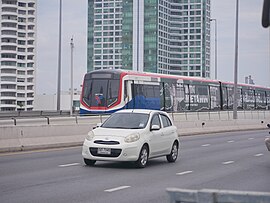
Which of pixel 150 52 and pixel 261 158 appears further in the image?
pixel 150 52

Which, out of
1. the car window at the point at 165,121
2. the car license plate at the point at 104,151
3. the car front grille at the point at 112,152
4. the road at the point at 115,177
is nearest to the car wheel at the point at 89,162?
the road at the point at 115,177

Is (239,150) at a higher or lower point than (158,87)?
lower

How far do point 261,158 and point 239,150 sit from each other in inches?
148

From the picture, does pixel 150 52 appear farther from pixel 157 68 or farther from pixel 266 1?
pixel 266 1

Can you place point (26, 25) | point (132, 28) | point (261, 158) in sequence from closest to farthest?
point (261, 158)
point (26, 25)
point (132, 28)

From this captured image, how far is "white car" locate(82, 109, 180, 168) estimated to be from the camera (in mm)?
16234

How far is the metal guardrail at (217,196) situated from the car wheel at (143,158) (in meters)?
12.6

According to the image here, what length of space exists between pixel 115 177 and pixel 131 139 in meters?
2.04

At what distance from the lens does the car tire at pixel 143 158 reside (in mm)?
16578

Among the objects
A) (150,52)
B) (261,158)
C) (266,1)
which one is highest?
(150,52)

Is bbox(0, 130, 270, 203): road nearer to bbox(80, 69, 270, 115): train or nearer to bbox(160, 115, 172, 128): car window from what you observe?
bbox(160, 115, 172, 128): car window

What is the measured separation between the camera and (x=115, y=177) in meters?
14.5

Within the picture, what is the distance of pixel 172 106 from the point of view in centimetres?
4416

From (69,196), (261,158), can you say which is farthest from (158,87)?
(69,196)
